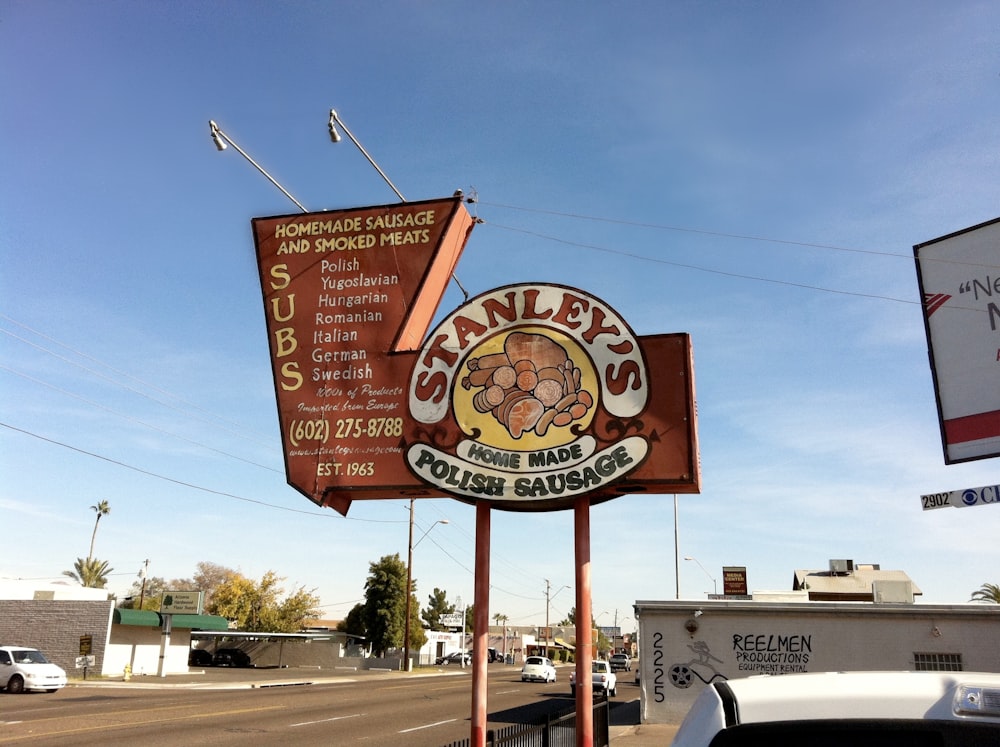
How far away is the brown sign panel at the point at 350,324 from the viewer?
34.5ft

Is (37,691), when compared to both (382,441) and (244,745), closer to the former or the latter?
(244,745)

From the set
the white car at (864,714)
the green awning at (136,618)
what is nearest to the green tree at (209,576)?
the green awning at (136,618)

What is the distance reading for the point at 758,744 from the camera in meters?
2.37

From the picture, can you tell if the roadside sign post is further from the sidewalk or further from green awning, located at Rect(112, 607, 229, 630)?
green awning, located at Rect(112, 607, 229, 630)

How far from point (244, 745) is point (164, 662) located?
33653 mm

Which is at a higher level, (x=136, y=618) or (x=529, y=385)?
(x=529, y=385)

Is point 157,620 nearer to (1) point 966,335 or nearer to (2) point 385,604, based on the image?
(2) point 385,604

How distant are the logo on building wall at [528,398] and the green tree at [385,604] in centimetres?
6571

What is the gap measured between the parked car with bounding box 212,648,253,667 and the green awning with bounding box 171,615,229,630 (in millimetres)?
11917

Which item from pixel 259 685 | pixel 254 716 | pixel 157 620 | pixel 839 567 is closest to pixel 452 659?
pixel 157 620

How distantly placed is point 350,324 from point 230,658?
196 ft

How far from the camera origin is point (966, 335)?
604 inches

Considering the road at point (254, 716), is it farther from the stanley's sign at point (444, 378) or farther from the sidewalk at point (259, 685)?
the stanley's sign at point (444, 378)

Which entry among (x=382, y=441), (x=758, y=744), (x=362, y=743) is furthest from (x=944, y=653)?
(x=758, y=744)
